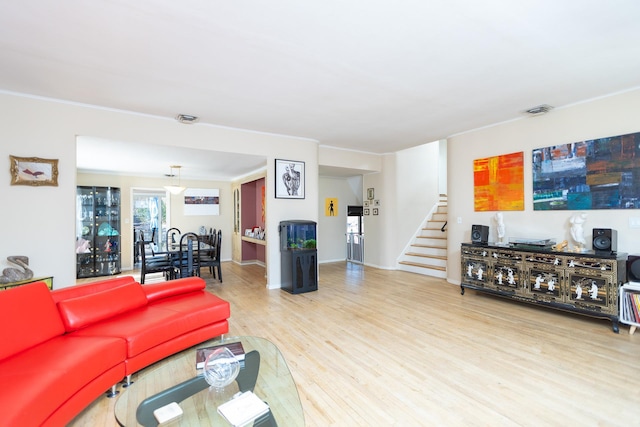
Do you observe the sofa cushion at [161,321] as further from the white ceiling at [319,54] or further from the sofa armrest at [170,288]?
the white ceiling at [319,54]

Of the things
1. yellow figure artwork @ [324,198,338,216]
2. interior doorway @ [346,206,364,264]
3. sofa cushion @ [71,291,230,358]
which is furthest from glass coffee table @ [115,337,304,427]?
yellow figure artwork @ [324,198,338,216]

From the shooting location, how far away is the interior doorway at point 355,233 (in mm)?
7605

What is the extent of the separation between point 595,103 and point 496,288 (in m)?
2.62

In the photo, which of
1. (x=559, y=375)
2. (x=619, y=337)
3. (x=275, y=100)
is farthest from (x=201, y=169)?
(x=619, y=337)

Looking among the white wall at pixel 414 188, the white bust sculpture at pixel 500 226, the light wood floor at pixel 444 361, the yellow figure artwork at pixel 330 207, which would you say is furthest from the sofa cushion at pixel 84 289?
the yellow figure artwork at pixel 330 207

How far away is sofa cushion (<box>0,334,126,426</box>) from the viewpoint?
1.42m

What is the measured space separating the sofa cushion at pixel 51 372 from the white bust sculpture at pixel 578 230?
4.89 m

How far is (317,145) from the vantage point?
560cm

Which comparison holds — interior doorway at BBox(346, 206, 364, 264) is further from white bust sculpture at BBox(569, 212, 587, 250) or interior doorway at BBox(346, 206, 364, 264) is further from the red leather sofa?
the red leather sofa

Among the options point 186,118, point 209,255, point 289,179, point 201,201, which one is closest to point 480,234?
point 289,179

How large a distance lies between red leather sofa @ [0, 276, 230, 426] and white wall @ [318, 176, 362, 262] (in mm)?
4996

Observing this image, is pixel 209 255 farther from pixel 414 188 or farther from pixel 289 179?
pixel 414 188

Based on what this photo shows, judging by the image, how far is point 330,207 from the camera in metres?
7.98

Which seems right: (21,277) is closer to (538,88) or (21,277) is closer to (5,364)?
(5,364)
